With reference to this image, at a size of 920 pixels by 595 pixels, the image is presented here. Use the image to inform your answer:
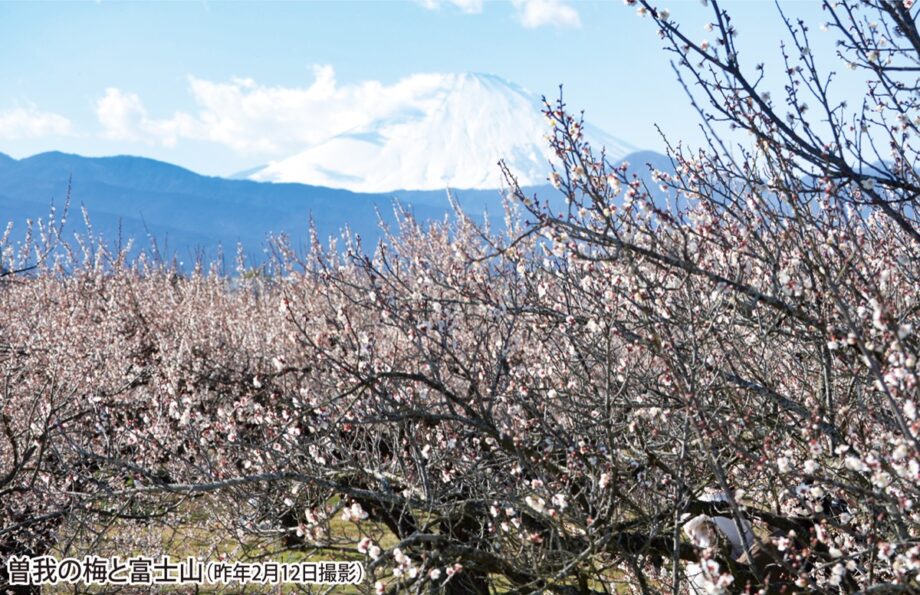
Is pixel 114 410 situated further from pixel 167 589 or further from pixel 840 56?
pixel 840 56

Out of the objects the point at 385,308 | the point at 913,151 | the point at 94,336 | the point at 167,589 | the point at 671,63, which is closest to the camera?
the point at 671,63

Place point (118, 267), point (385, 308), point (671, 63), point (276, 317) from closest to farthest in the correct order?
point (671, 63) < point (385, 308) < point (276, 317) < point (118, 267)

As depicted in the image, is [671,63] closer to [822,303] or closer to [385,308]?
[822,303]

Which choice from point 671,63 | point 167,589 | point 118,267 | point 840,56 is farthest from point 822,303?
point 118,267

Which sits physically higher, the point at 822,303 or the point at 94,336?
the point at 822,303

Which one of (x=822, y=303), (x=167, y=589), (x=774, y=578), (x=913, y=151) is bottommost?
(x=167, y=589)

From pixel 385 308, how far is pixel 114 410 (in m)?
5.15

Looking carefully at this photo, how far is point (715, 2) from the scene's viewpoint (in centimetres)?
385

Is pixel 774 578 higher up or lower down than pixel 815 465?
lower down

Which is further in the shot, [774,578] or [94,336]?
[94,336]

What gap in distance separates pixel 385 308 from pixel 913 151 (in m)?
3.34

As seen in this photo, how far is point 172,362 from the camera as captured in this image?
886 centimetres

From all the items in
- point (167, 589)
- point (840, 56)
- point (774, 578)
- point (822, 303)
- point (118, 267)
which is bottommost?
point (167, 589)

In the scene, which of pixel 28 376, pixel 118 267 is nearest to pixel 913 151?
pixel 28 376
